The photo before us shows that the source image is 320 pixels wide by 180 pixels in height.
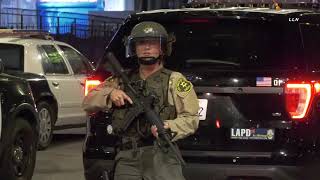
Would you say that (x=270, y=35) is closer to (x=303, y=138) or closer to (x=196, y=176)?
(x=303, y=138)

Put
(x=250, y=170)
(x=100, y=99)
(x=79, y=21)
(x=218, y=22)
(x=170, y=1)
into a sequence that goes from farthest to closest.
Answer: (x=170, y=1)
(x=79, y=21)
(x=218, y=22)
(x=250, y=170)
(x=100, y=99)

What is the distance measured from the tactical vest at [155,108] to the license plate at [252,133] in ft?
2.82

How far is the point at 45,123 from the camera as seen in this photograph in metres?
9.66

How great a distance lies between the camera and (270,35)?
191 inches

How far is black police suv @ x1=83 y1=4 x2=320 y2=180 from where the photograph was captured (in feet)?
15.1

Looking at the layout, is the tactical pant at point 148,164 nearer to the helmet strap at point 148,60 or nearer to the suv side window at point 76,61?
the helmet strap at point 148,60

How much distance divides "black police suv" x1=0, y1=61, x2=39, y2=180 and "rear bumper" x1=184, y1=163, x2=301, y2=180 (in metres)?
2.36

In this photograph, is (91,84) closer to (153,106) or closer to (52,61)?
(153,106)

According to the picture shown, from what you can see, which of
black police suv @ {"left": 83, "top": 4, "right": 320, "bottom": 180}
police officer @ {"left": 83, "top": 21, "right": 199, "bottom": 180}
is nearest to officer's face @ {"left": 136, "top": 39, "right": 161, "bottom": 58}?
police officer @ {"left": 83, "top": 21, "right": 199, "bottom": 180}

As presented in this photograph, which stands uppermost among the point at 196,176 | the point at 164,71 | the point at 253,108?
the point at 164,71

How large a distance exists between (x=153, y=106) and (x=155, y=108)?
0.12 feet

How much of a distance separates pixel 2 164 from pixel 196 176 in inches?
98.4

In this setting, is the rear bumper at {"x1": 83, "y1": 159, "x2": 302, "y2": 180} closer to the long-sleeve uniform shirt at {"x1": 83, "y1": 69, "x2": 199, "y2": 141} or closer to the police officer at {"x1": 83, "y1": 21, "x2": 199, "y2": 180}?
the police officer at {"x1": 83, "y1": 21, "x2": 199, "y2": 180}

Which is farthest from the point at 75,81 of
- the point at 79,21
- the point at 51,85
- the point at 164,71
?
the point at 79,21
